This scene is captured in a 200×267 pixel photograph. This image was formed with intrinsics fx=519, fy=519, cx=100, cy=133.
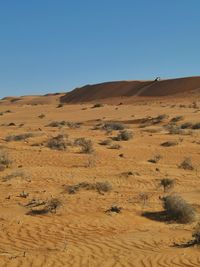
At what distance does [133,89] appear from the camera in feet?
284

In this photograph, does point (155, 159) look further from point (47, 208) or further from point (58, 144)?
point (47, 208)

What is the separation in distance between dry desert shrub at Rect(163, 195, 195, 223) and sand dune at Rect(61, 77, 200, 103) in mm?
61649

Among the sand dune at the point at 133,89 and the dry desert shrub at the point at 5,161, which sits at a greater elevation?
the sand dune at the point at 133,89

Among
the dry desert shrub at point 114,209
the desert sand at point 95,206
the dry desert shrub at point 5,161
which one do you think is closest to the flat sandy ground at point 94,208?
the desert sand at point 95,206

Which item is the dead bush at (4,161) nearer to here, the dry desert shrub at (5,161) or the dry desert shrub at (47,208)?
the dry desert shrub at (5,161)

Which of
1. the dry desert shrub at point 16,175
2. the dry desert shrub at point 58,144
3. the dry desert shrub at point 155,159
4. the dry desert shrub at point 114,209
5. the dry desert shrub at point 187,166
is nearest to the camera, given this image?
the dry desert shrub at point 114,209

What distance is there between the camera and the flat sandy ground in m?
8.80

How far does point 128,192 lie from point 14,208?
3.69m

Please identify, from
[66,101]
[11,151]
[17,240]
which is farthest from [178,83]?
[17,240]

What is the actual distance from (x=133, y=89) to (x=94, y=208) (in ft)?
245

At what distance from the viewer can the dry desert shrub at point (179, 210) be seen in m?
11.6

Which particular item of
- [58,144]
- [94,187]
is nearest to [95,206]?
[94,187]

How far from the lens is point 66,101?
324ft

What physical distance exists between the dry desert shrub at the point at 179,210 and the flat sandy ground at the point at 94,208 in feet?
0.95
